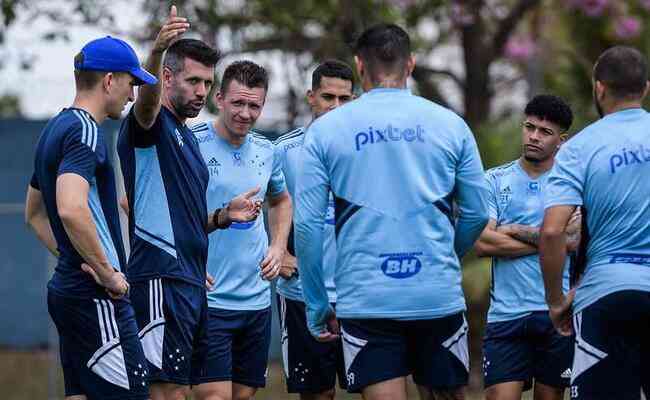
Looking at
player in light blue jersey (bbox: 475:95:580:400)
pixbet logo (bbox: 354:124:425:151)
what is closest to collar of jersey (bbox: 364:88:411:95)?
pixbet logo (bbox: 354:124:425:151)

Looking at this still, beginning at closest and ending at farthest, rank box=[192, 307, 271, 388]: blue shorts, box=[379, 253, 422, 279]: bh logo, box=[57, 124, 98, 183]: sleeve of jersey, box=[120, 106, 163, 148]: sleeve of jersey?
box=[379, 253, 422, 279]: bh logo < box=[57, 124, 98, 183]: sleeve of jersey < box=[120, 106, 163, 148]: sleeve of jersey < box=[192, 307, 271, 388]: blue shorts

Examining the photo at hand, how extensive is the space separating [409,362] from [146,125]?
6.96 feet

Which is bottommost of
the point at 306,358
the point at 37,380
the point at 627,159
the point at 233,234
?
the point at 37,380

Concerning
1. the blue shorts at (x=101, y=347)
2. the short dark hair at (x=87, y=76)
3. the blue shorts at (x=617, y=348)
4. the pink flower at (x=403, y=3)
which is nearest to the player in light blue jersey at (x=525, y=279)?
the blue shorts at (x=617, y=348)

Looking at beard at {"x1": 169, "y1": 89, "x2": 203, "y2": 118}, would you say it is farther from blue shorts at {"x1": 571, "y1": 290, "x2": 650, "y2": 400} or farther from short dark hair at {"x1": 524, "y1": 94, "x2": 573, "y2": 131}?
blue shorts at {"x1": 571, "y1": 290, "x2": 650, "y2": 400}

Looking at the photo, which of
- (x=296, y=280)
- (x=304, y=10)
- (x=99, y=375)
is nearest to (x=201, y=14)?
(x=304, y=10)

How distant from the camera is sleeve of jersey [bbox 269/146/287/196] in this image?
9.43 meters

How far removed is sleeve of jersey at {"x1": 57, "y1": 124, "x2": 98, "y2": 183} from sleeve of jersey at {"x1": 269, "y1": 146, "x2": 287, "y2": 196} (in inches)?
101

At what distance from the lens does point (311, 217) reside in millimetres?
6785

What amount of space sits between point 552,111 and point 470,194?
2.34 meters

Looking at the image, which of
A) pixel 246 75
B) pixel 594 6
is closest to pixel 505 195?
pixel 246 75

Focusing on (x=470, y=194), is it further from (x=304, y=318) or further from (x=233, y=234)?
(x=304, y=318)

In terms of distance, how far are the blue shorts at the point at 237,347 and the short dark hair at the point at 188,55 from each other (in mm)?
1780

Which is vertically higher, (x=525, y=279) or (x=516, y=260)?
(x=516, y=260)
